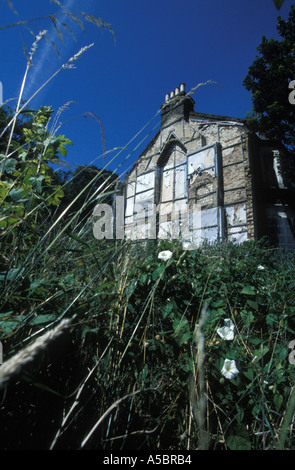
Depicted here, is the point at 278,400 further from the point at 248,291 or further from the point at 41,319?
the point at 41,319

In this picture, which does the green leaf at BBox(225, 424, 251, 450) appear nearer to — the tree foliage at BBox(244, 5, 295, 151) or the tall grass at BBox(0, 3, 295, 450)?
the tall grass at BBox(0, 3, 295, 450)

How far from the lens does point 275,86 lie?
29.8 ft

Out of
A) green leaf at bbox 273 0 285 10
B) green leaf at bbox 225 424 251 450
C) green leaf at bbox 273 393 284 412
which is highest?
green leaf at bbox 273 0 285 10

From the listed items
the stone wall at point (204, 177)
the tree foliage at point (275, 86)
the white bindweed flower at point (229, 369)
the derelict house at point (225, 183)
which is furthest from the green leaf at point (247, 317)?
the tree foliage at point (275, 86)

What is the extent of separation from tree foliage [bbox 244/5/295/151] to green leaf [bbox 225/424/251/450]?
980cm

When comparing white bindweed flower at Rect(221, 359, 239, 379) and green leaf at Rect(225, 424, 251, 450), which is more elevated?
white bindweed flower at Rect(221, 359, 239, 379)

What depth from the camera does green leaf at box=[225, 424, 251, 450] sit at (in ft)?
2.52

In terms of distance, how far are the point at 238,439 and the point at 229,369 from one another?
8.6 inches

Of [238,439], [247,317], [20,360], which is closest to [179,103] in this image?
[247,317]

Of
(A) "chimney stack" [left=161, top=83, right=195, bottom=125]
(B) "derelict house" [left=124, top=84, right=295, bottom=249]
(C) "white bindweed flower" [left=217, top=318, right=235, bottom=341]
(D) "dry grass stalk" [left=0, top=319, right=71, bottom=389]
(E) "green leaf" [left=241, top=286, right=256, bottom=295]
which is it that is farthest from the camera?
(A) "chimney stack" [left=161, top=83, right=195, bottom=125]

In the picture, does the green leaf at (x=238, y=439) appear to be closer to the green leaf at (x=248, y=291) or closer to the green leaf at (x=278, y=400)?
the green leaf at (x=278, y=400)

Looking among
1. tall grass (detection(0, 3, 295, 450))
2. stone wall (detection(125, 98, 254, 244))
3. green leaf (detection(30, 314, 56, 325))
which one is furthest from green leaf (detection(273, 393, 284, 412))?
stone wall (detection(125, 98, 254, 244))

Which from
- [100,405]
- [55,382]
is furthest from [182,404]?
[55,382]

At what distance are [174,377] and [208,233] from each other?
8.37 metres
